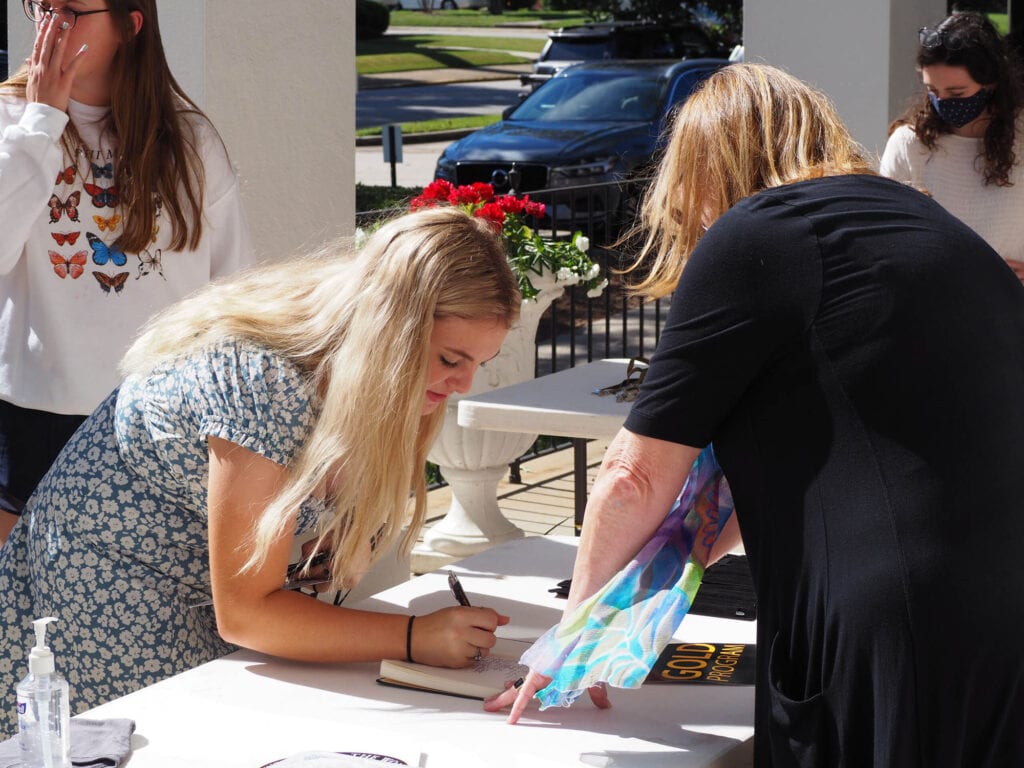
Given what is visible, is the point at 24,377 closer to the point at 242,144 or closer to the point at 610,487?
the point at 242,144

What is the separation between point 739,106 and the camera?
184 centimetres

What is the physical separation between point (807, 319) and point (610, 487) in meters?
0.36

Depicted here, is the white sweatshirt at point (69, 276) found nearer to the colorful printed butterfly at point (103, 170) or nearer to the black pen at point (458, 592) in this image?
the colorful printed butterfly at point (103, 170)

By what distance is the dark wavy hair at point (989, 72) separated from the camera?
419cm

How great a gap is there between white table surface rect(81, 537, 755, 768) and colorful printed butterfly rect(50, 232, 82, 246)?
3.43 feet

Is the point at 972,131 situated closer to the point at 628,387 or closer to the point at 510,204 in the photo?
the point at 628,387

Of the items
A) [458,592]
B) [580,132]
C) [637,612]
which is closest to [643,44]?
[580,132]

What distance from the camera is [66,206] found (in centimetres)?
279

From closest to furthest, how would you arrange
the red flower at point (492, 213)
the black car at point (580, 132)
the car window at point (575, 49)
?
the red flower at point (492, 213) < the black car at point (580, 132) < the car window at point (575, 49)

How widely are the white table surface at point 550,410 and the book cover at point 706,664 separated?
1395 millimetres

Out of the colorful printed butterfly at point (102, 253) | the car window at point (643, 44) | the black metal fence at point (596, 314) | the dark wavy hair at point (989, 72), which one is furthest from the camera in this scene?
the car window at point (643, 44)

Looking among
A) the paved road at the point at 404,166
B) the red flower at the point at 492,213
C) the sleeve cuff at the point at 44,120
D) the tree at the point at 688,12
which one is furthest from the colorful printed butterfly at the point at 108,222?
the tree at the point at 688,12

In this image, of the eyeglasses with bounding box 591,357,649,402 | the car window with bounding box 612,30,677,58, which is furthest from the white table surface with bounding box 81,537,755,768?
the car window with bounding box 612,30,677,58

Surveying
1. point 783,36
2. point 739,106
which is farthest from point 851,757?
point 783,36
